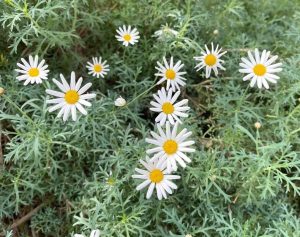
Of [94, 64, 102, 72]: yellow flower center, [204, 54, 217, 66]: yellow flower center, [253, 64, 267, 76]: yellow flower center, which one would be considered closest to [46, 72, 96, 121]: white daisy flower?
[94, 64, 102, 72]: yellow flower center

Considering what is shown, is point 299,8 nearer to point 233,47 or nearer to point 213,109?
point 233,47

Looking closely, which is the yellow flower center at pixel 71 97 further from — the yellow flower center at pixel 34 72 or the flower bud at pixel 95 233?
the flower bud at pixel 95 233

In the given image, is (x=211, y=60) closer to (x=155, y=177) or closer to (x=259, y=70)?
(x=259, y=70)

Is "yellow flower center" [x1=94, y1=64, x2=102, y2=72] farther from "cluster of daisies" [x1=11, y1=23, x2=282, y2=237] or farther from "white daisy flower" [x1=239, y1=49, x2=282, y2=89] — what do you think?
"white daisy flower" [x1=239, y1=49, x2=282, y2=89]

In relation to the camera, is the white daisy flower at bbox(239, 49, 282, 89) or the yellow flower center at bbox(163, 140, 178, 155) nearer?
the yellow flower center at bbox(163, 140, 178, 155)

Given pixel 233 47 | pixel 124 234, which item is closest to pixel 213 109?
pixel 233 47

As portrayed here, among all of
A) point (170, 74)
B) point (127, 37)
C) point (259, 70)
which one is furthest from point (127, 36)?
point (259, 70)

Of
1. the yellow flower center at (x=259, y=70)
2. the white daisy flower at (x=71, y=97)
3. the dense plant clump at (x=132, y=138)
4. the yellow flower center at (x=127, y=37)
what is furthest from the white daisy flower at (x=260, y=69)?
the white daisy flower at (x=71, y=97)
